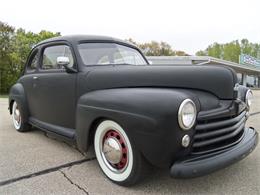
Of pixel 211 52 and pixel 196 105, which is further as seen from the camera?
pixel 211 52

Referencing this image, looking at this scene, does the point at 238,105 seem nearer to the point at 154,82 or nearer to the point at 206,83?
the point at 206,83

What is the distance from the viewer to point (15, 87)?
16.1 feet

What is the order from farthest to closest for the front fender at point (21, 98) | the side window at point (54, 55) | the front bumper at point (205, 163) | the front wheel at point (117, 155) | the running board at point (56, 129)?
the front fender at point (21, 98)
the side window at point (54, 55)
the running board at point (56, 129)
the front wheel at point (117, 155)
the front bumper at point (205, 163)

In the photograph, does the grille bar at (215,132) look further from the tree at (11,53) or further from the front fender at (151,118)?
the tree at (11,53)

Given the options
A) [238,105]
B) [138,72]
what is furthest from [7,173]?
[238,105]

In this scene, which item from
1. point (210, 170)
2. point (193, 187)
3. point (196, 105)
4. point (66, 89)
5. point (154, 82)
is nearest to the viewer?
point (210, 170)

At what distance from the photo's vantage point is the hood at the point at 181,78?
8.71 feet

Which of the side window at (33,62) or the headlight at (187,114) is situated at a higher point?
the side window at (33,62)

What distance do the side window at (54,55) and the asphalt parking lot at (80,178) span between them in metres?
1.30

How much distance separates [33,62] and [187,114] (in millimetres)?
3338

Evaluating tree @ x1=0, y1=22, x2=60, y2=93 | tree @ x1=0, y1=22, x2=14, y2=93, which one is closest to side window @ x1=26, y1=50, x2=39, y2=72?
tree @ x1=0, y1=22, x2=60, y2=93

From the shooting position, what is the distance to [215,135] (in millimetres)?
2414

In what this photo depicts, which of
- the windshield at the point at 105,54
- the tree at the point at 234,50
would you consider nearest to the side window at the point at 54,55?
the windshield at the point at 105,54

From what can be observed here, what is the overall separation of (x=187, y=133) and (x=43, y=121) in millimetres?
2635
